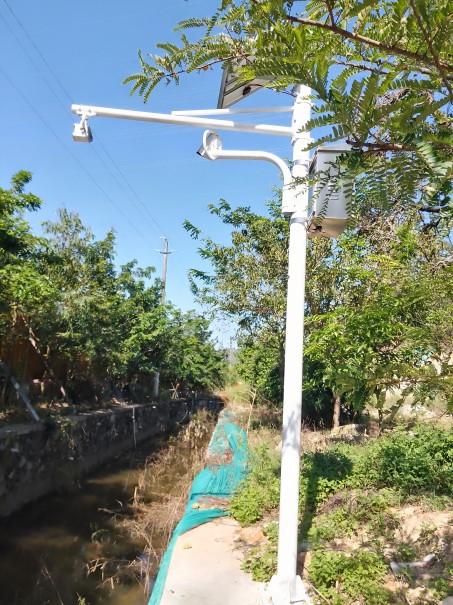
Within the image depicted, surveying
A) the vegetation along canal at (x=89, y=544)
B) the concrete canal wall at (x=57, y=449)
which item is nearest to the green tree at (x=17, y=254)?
the concrete canal wall at (x=57, y=449)

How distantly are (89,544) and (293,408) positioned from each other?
16.7ft

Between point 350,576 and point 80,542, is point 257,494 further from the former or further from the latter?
point 80,542

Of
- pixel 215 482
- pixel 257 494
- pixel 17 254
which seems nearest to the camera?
pixel 257 494

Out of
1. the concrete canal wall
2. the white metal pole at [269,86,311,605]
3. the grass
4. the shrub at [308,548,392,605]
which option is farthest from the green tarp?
the concrete canal wall

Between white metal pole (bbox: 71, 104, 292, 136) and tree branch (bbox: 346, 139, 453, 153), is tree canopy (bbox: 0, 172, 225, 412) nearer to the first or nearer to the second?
white metal pole (bbox: 71, 104, 292, 136)

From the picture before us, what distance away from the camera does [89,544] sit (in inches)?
274

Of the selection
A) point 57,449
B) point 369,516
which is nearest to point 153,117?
point 369,516

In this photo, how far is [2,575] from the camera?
5.94 meters

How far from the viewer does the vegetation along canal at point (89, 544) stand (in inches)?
217

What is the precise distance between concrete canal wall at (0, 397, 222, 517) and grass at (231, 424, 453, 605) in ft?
14.0

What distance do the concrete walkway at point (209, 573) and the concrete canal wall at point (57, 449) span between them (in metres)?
4.14

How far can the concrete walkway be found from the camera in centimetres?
391

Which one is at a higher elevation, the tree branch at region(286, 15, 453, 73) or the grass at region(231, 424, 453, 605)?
the tree branch at region(286, 15, 453, 73)

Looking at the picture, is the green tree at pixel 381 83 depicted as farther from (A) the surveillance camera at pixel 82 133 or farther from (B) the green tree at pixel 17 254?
(B) the green tree at pixel 17 254
